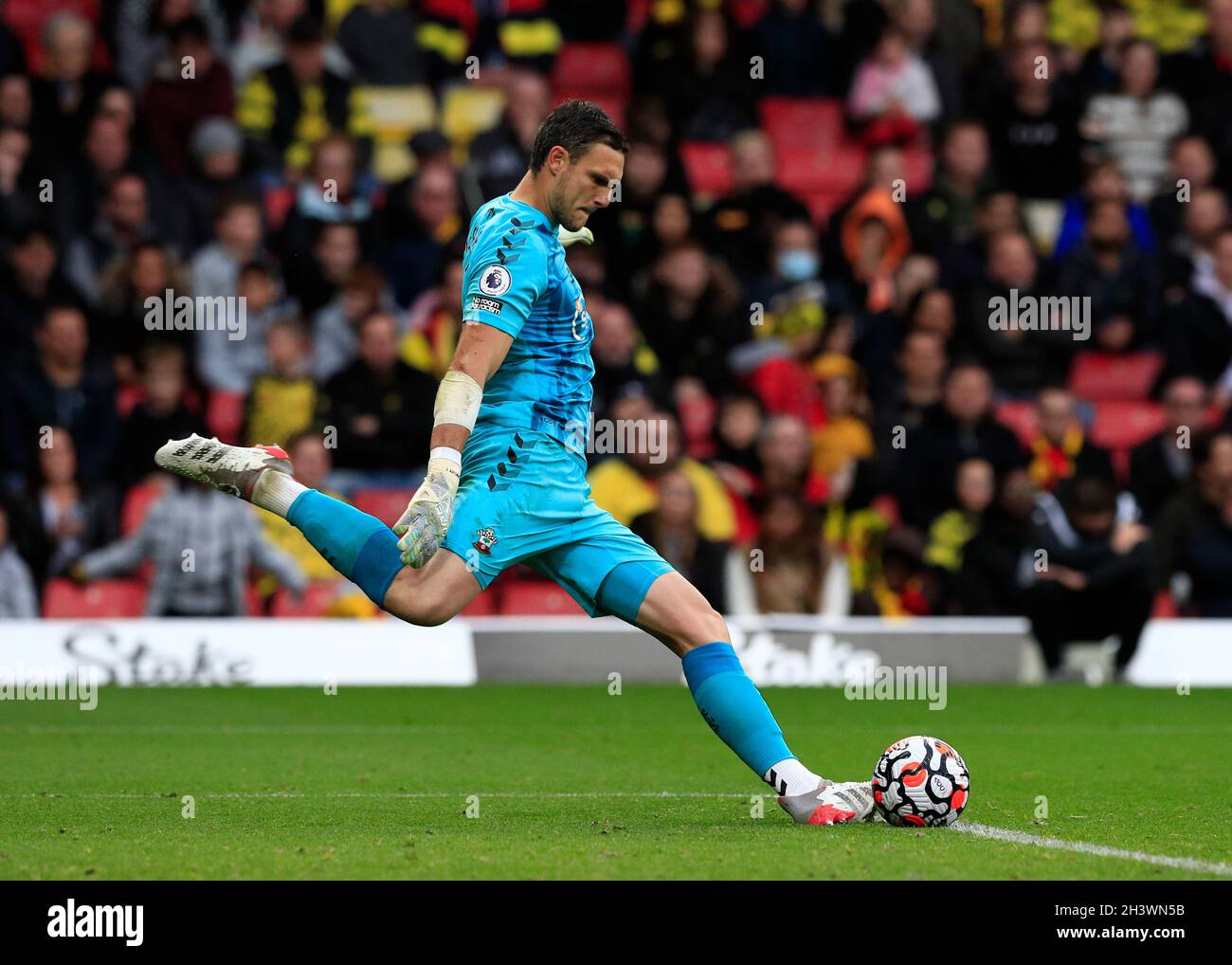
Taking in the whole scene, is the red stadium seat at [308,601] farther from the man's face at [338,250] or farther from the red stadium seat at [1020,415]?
the red stadium seat at [1020,415]

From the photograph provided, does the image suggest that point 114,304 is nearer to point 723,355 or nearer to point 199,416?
point 199,416

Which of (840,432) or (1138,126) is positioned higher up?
(1138,126)

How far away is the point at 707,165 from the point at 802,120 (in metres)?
1.23

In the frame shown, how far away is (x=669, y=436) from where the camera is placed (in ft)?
48.8

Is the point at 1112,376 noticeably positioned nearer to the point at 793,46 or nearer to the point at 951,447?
the point at 951,447

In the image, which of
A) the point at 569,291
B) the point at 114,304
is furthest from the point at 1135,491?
the point at 569,291

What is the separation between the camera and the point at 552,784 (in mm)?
8469

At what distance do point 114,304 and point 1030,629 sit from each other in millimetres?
7370

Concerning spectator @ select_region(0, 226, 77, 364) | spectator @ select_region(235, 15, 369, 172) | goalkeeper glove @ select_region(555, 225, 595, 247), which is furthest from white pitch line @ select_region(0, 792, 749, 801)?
spectator @ select_region(235, 15, 369, 172)

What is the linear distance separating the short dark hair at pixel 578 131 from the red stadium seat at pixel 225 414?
901cm

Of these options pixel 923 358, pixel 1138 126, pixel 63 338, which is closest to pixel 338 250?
pixel 63 338

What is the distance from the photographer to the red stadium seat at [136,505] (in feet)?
49.2

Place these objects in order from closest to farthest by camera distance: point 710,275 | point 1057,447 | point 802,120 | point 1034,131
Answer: point 1057,447 → point 710,275 → point 1034,131 → point 802,120

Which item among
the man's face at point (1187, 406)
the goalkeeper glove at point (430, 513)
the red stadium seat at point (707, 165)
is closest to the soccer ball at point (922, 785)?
the goalkeeper glove at point (430, 513)
